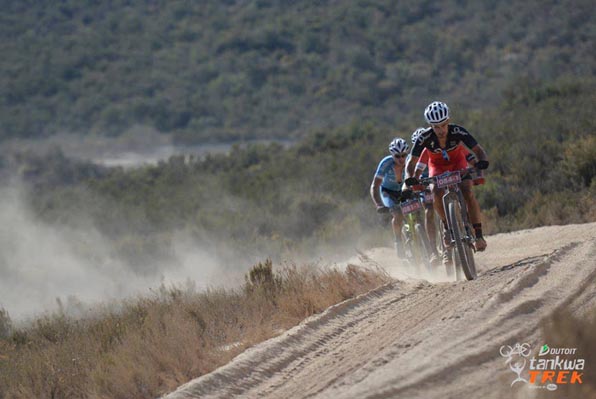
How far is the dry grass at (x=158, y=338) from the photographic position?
819 centimetres

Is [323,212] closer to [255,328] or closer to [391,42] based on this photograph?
[255,328]

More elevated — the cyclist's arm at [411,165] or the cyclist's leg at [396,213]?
the cyclist's arm at [411,165]

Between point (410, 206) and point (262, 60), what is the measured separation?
4348cm

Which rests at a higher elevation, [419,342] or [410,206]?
[410,206]

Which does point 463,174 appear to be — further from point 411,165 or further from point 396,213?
point 396,213

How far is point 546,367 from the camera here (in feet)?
22.4

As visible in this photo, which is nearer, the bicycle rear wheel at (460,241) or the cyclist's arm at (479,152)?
the bicycle rear wheel at (460,241)

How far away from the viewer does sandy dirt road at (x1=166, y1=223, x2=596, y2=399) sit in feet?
22.6

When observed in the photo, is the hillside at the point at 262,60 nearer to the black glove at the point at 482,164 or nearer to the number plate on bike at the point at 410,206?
the number plate on bike at the point at 410,206

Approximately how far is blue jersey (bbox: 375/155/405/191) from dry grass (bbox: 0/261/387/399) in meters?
2.58

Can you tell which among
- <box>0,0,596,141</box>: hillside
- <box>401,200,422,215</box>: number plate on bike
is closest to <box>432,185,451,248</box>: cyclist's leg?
<box>401,200,422,215</box>: number plate on bike

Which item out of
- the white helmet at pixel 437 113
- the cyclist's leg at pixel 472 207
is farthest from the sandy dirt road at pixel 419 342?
the white helmet at pixel 437 113

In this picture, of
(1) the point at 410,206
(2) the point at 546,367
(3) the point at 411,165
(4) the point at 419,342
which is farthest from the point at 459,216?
(2) the point at 546,367

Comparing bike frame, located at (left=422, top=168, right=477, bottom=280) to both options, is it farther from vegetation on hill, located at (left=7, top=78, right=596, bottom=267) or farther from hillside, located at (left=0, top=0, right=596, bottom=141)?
hillside, located at (left=0, top=0, right=596, bottom=141)
